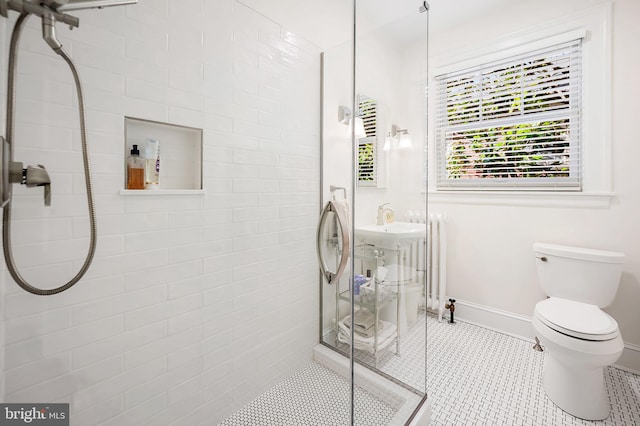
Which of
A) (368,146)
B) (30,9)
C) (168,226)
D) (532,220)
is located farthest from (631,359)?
(30,9)

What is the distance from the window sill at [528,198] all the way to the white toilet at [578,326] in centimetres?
32

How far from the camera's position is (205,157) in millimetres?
1334

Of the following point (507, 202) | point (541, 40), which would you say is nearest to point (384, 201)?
point (507, 202)

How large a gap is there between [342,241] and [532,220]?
60.9 inches

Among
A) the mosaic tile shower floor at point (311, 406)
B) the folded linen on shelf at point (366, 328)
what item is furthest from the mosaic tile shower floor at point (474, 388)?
the folded linen on shelf at point (366, 328)

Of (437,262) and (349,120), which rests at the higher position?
(349,120)

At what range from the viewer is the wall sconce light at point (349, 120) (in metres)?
1.38

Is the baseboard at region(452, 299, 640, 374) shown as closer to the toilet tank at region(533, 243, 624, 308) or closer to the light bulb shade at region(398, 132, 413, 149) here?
the toilet tank at region(533, 243, 624, 308)

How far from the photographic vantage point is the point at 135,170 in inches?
44.5

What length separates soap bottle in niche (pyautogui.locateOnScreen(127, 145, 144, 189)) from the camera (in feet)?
3.67

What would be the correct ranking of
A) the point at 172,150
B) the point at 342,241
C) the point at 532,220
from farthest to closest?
the point at 532,220 < the point at 342,241 < the point at 172,150

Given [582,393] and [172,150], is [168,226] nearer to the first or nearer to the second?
[172,150]

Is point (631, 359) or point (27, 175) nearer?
point (27, 175)

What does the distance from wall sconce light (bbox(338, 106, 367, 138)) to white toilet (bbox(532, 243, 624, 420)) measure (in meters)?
1.43
